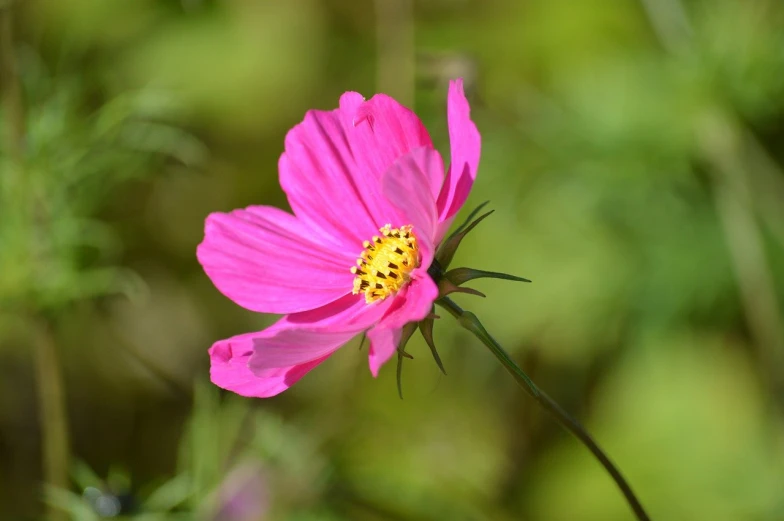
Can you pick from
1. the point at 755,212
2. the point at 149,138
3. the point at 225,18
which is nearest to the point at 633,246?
the point at 755,212

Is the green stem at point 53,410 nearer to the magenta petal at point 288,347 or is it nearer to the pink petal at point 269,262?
the pink petal at point 269,262

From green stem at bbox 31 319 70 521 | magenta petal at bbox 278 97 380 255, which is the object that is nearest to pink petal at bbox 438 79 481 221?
magenta petal at bbox 278 97 380 255

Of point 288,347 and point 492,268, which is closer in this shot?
point 288,347

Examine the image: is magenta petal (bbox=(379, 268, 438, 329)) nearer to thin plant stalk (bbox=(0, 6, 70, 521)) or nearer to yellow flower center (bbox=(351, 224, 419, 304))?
yellow flower center (bbox=(351, 224, 419, 304))

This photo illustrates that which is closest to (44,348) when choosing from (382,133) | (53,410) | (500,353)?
(53,410)

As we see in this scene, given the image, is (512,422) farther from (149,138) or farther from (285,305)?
(285,305)

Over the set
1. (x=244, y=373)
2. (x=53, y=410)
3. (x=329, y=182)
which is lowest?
(x=53, y=410)

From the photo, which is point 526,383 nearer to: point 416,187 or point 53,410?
point 416,187

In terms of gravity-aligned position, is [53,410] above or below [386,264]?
below
